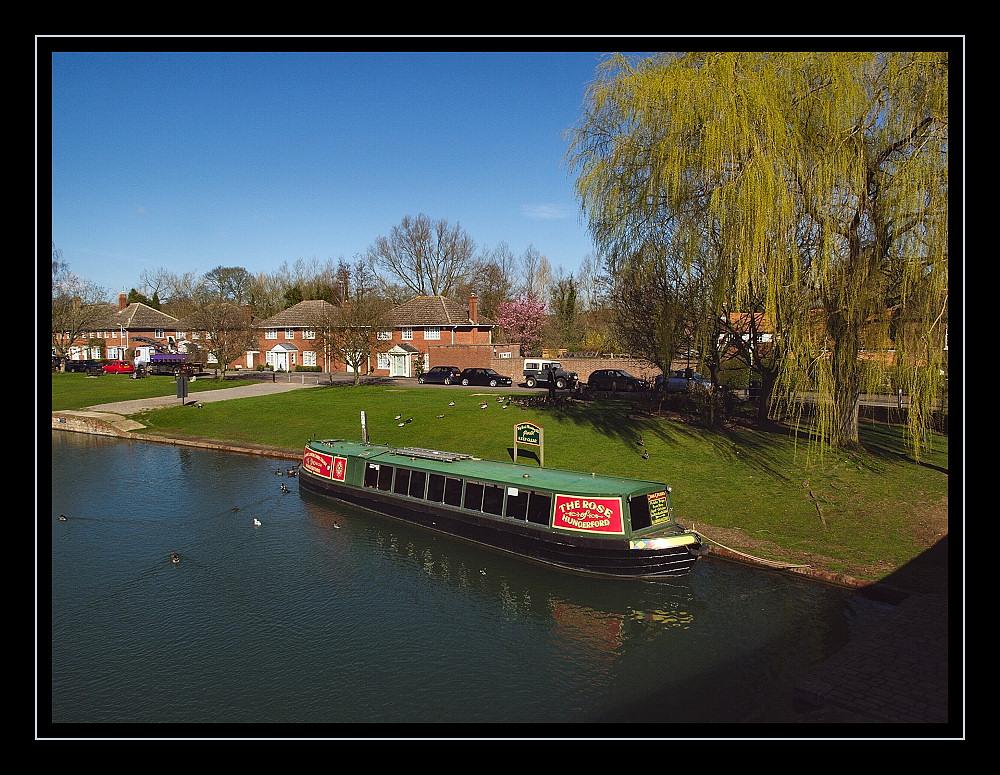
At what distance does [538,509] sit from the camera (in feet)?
53.0

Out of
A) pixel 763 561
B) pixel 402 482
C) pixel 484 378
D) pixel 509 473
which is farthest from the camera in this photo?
pixel 484 378

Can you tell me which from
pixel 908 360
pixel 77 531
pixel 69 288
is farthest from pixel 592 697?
pixel 69 288

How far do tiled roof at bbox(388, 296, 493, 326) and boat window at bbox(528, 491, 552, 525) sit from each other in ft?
139

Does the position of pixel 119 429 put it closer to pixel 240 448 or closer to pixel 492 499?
pixel 240 448

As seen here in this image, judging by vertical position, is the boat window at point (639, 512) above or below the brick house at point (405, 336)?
below

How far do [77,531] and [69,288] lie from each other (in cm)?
5258

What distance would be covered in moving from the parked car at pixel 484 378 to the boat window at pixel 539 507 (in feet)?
93.8

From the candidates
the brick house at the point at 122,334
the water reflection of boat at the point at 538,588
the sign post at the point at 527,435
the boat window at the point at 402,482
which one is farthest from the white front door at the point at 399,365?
the water reflection of boat at the point at 538,588

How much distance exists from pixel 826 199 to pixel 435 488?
13.0 metres

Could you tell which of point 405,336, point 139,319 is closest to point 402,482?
point 405,336

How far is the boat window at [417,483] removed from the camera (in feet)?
62.6

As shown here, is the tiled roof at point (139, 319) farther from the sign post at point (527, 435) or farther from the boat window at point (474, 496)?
the boat window at point (474, 496)

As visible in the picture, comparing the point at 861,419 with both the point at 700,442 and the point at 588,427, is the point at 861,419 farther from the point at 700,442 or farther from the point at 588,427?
the point at 588,427

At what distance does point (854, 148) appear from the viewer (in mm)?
16531
